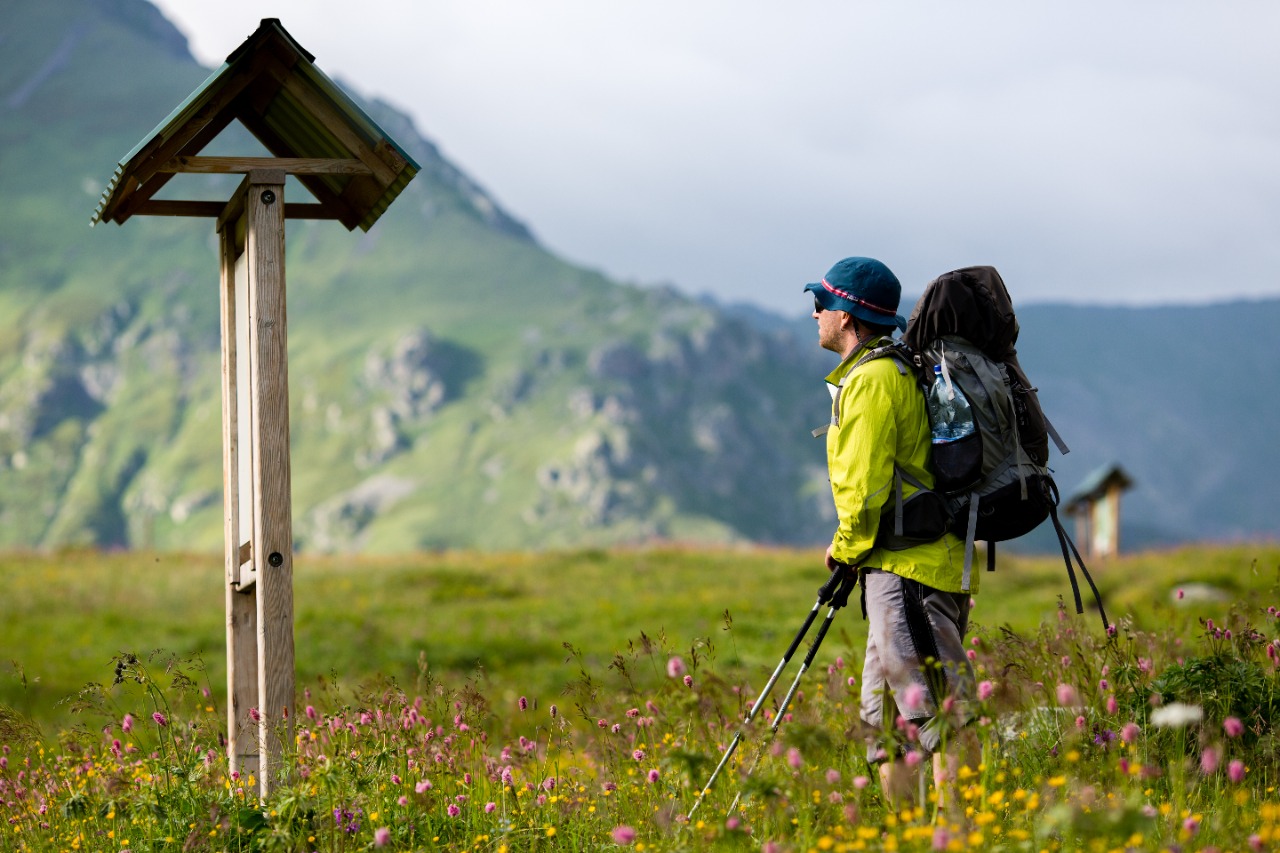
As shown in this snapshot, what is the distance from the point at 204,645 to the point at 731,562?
43.5 feet

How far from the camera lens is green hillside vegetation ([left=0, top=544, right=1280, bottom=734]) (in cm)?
1869

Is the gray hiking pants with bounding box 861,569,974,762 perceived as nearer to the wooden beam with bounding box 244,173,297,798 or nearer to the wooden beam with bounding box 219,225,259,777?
the wooden beam with bounding box 244,173,297,798

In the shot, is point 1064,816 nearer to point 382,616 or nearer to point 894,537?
point 894,537

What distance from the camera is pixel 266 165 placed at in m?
6.29

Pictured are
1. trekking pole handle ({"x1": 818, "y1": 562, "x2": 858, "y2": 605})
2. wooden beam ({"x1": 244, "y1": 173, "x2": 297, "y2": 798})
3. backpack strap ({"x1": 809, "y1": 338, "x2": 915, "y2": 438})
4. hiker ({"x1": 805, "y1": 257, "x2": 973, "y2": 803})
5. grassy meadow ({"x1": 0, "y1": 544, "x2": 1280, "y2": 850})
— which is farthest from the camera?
wooden beam ({"x1": 244, "y1": 173, "x2": 297, "y2": 798})

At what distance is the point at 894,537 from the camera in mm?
5242

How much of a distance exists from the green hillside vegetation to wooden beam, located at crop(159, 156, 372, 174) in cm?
971

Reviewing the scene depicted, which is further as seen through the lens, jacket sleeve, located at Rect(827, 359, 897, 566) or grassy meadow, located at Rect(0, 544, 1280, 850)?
jacket sleeve, located at Rect(827, 359, 897, 566)

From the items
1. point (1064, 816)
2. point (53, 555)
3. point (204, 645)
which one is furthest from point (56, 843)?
point (53, 555)

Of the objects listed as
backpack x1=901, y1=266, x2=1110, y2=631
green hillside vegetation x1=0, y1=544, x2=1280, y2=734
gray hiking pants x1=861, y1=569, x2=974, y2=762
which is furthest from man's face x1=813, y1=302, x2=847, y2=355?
green hillside vegetation x1=0, y1=544, x2=1280, y2=734

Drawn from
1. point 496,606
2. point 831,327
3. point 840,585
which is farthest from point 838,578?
point 496,606

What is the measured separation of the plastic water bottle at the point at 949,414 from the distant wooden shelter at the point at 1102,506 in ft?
103

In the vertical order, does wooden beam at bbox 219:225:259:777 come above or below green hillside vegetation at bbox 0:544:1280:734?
above

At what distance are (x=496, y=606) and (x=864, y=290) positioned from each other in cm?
1960
